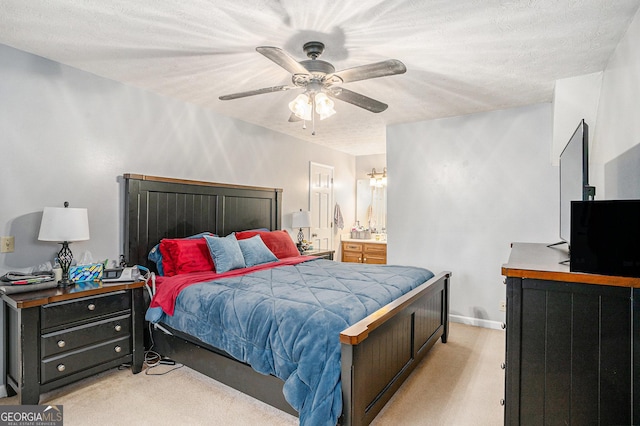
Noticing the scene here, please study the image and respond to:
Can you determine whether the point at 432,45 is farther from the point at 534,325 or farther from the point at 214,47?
the point at 534,325

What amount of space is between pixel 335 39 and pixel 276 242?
8.09 ft

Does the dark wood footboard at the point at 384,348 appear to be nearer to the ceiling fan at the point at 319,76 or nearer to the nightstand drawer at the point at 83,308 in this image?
the ceiling fan at the point at 319,76

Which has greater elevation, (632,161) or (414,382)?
(632,161)

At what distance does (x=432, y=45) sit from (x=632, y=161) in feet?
4.54

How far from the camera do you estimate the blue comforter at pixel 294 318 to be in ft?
6.17

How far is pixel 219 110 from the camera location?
3.99 meters

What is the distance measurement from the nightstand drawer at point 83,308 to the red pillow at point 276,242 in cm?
146

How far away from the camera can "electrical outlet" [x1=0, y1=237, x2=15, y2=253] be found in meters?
2.48

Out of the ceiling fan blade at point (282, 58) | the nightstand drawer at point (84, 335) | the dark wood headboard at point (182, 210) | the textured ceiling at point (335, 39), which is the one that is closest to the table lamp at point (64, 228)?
the nightstand drawer at point (84, 335)

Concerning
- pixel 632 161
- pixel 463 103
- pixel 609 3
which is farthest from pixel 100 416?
pixel 463 103

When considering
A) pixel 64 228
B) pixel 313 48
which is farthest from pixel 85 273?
pixel 313 48

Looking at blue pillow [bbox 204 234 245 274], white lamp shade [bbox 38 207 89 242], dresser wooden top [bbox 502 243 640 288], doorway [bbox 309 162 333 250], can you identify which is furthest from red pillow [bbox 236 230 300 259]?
dresser wooden top [bbox 502 243 640 288]

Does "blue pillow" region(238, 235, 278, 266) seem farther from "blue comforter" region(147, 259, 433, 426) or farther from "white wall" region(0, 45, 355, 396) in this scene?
"white wall" region(0, 45, 355, 396)

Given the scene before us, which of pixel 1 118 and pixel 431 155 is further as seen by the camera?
pixel 431 155
